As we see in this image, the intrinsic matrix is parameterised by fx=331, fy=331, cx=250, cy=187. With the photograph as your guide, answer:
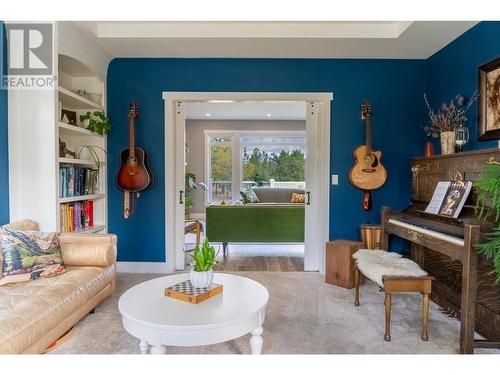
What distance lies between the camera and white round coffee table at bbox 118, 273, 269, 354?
1.57 metres

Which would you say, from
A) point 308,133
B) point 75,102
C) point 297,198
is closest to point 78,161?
point 75,102

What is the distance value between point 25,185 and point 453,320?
12.2ft

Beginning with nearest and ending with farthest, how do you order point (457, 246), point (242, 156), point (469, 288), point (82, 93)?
point (469, 288)
point (457, 246)
point (82, 93)
point (242, 156)

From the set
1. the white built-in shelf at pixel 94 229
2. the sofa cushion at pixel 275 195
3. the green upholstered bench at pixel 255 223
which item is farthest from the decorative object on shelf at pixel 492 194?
the sofa cushion at pixel 275 195

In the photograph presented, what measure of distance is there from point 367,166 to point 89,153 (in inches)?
125

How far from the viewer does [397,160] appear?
13.1ft

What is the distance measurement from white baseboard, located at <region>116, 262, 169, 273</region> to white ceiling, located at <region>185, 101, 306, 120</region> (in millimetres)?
3644

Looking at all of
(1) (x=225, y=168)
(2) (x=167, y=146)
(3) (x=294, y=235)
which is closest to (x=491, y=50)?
(3) (x=294, y=235)

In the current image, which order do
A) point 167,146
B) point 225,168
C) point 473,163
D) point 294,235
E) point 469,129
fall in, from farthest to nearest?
point 225,168, point 294,235, point 167,146, point 469,129, point 473,163

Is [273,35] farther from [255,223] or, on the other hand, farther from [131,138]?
[255,223]

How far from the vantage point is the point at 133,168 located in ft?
12.5

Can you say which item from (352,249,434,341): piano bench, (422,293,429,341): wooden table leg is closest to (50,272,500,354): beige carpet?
(422,293,429,341): wooden table leg
